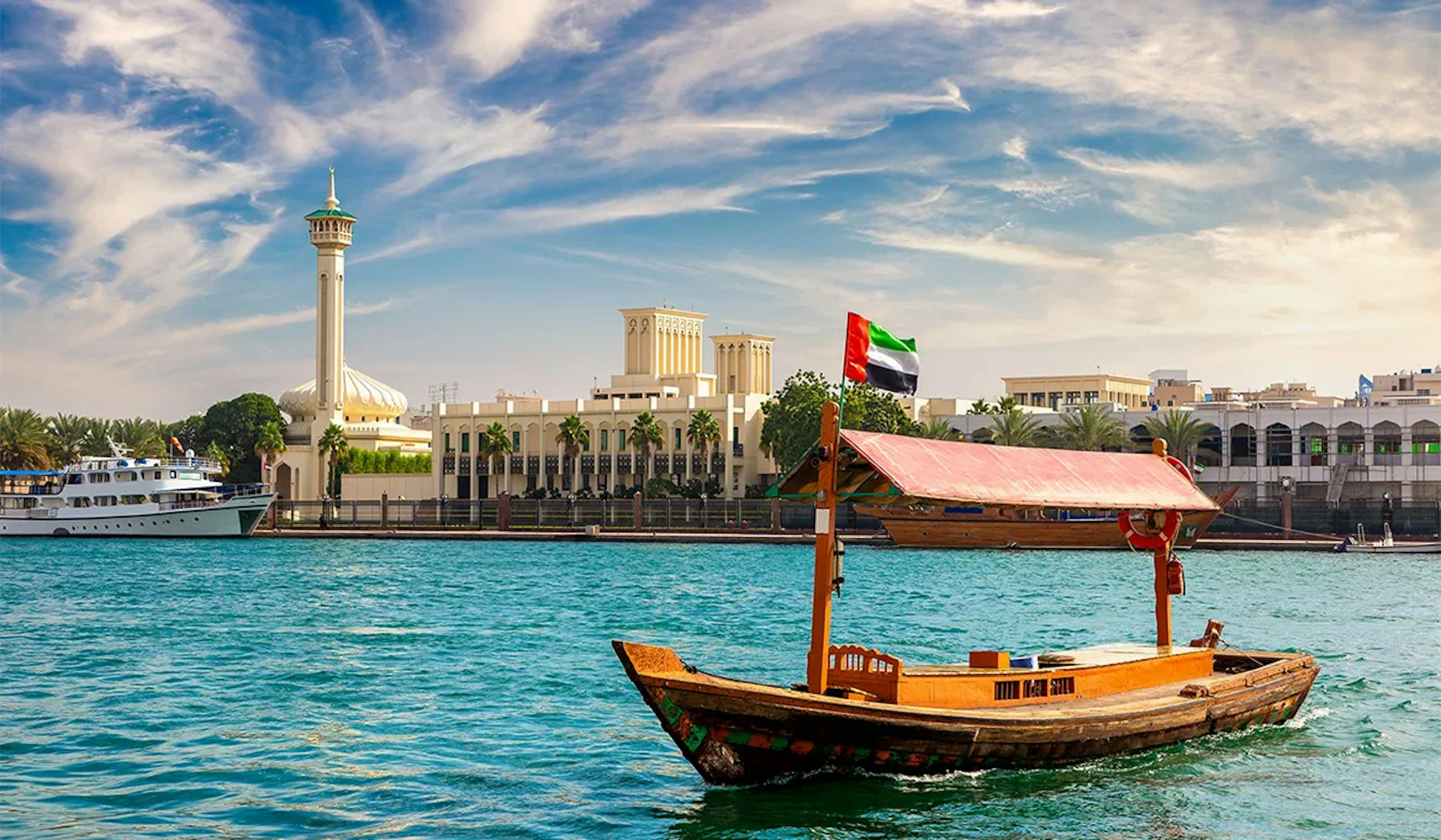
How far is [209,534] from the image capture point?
99750 millimetres

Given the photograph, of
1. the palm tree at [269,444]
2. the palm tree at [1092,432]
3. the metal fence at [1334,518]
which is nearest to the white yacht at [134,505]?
the palm tree at [269,444]

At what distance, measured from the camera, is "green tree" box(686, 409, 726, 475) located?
365 feet

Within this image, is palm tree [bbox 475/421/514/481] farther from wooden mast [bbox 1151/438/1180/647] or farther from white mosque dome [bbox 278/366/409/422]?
wooden mast [bbox 1151/438/1180/647]

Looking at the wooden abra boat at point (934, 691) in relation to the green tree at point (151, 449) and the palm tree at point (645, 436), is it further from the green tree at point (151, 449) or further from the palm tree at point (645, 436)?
the green tree at point (151, 449)

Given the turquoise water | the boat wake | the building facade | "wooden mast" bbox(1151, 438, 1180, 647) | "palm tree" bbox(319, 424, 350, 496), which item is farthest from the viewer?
"palm tree" bbox(319, 424, 350, 496)

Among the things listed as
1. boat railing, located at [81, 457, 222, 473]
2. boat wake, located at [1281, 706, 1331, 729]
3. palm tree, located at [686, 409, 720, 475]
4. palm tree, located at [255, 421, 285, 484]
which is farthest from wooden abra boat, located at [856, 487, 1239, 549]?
palm tree, located at [255, 421, 285, 484]

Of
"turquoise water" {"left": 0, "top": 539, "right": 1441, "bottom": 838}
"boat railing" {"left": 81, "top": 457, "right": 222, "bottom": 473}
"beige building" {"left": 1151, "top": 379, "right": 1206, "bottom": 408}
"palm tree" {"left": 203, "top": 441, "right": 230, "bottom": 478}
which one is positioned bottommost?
"turquoise water" {"left": 0, "top": 539, "right": 1441, "bottom": 838}

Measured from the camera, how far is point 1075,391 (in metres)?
135

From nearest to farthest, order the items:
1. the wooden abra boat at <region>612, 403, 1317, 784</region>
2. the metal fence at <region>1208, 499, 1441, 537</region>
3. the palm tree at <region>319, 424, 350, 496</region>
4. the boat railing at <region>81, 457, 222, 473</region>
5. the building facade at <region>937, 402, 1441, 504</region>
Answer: the wooden abra boat at <region>612, 403, 1317, 784</region>
the metal fence at <region>1208, 499, 1441, 537</region>
the building facade at <region>937, 402, 1441, 504</region>
the boat railing at <region>81, 457, 222, 473</region>
the palm tree at <region>319, 424, 350, 496</region>

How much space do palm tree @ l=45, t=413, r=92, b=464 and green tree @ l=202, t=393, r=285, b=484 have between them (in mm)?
12653

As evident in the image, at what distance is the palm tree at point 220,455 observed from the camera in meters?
133

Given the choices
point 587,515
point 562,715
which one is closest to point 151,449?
point 587,515

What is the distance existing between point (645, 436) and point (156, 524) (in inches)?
1379

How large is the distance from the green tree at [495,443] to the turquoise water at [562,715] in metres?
62.5
